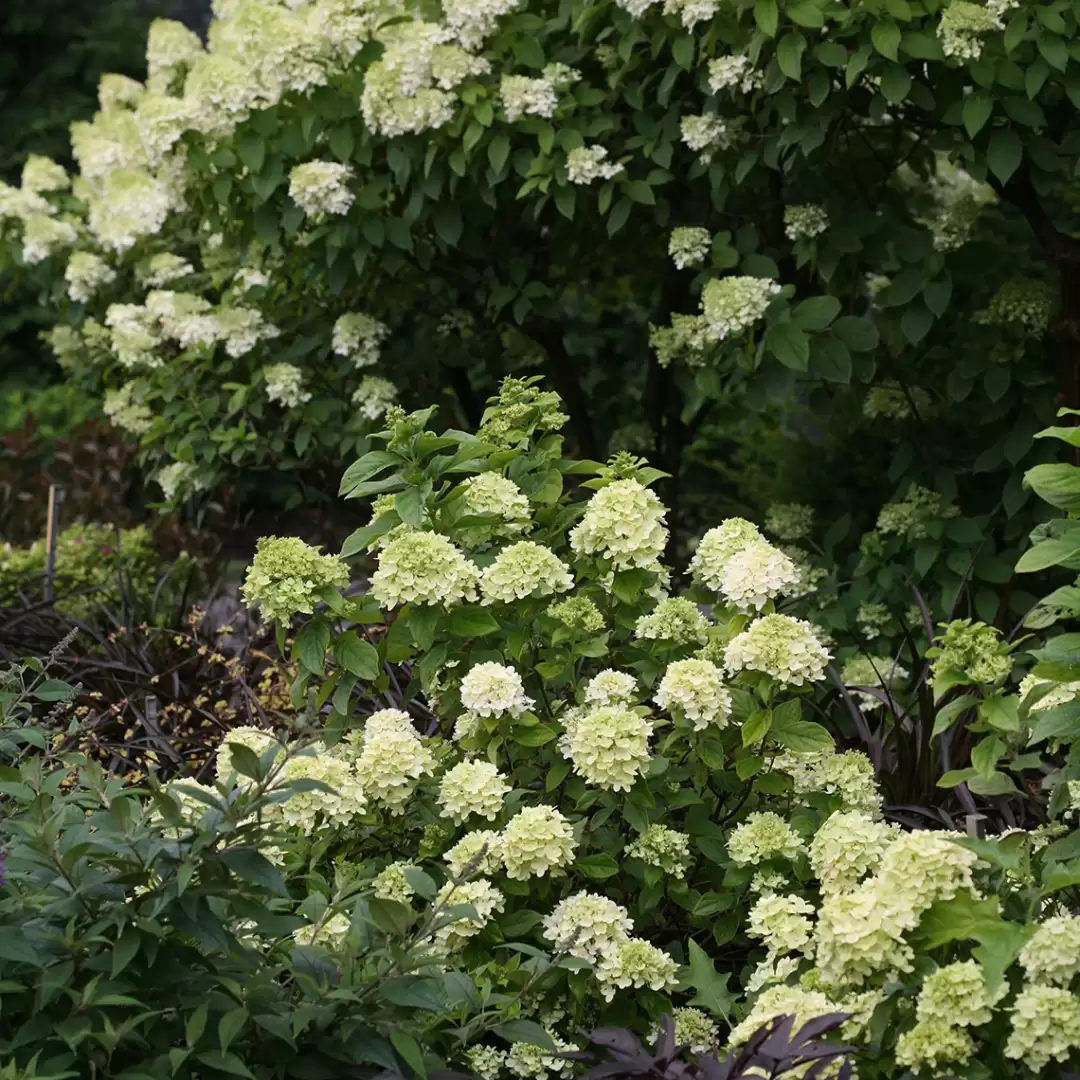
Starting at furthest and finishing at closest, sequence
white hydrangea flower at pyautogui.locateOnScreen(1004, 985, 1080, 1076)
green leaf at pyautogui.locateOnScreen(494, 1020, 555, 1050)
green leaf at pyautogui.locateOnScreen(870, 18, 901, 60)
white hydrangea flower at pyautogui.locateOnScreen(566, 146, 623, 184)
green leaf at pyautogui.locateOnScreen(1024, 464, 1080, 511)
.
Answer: white hydrangea flower at pyautogui.locateOnScreen(566, 146, 623, 184)
green leaf at pyautogui.locateOnScreen(870, 18, 901, 60)
green leaf at pyautogui.locateOnScreen(1024, 464, 1080, 511)
green leaf at pyautogui.locateOnScreen(494, 1020, 555, 1050)
white hydrangea flower at pyautogui.locateOnScreen(1004, 985, 1080, 1076)

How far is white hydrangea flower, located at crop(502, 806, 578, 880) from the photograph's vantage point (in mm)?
2164

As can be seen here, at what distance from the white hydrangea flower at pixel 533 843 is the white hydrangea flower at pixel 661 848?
164 millimetres

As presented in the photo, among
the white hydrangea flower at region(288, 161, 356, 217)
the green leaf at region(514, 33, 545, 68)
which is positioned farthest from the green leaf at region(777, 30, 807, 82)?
the white hydrangea flower at region(288, 161, 356, 217)

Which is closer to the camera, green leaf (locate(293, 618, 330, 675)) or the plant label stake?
green leaf (locate(293, 618, 330, 675))

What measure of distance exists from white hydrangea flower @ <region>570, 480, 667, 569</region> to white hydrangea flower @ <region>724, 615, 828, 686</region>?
0.66 feet

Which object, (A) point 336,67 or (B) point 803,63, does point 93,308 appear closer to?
(A) point 336,67

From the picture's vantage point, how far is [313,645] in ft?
7.94

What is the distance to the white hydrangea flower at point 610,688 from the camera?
7.61 ft

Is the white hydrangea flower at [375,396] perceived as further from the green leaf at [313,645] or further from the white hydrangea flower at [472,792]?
the white hydrangea flower at [472,792]

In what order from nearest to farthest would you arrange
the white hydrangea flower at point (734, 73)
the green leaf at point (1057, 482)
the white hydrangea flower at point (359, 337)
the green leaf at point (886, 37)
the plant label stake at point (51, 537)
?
the green leaf at point (1057, 482)
the green leaf at point (886, 37)
the white hydrangea flower at point (734, 73)
the plant label stake at point (51, 537)
the white hydrangea flower at point (359, 337)

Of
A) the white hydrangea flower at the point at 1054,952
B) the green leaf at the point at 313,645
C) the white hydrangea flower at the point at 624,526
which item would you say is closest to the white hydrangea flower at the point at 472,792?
the green leaf at the point at 313,645

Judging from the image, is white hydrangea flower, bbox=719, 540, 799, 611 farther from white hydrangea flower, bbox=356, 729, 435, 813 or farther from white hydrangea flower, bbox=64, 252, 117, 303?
white hydrangea flower, bbox=64, 252, 117, 303

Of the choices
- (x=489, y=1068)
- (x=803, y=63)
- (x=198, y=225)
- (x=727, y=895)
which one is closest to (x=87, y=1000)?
(x=489, y=1068)

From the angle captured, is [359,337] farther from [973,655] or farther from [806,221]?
[973,655]
